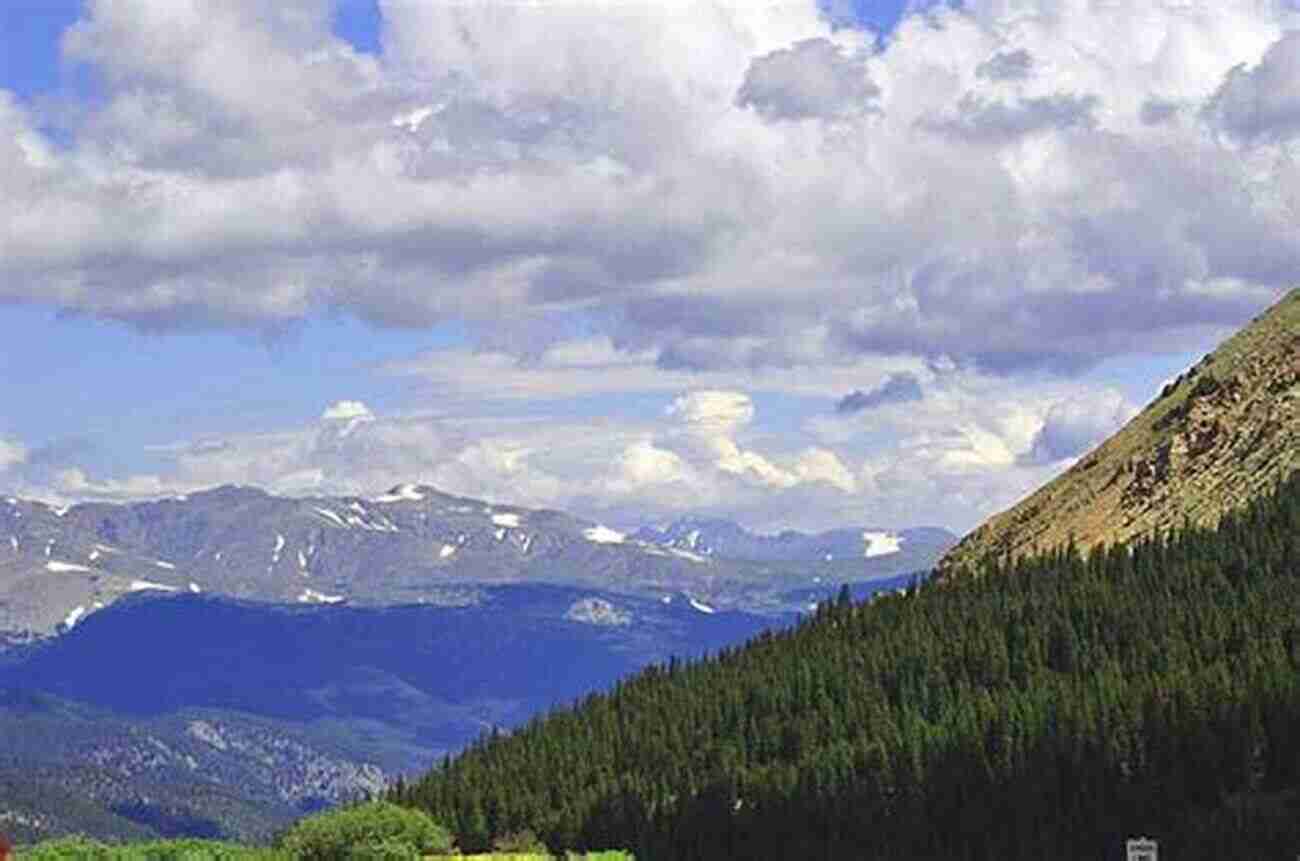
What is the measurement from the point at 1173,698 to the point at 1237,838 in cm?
2899

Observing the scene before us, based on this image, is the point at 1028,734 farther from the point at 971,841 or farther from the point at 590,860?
the point at 590,860

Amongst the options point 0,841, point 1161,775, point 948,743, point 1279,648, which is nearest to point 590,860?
point 948,743

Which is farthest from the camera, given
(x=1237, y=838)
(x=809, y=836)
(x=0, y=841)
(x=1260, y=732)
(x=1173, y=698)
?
(x=809, y=836)

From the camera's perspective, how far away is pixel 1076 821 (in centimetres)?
17288

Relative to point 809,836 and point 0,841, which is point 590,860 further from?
point 0,841

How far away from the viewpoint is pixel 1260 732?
6727 inches

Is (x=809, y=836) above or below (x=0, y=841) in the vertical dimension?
above

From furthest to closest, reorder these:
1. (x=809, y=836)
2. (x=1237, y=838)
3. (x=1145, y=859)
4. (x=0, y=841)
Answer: (x=809, y=836)
(x=1237, y=838)
(x=0, y=841)
(x=1145, y=859)

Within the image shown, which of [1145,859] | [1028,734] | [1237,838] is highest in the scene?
[1028,734]

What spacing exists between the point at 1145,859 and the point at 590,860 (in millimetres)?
130309

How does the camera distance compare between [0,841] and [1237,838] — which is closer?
[0,841]

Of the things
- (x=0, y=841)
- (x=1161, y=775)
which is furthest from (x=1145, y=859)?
(x=1161, y=775)

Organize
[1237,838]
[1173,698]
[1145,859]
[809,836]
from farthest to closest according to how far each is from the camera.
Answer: [809,836] < [1173,698] < [1237,838] < [1145,859]

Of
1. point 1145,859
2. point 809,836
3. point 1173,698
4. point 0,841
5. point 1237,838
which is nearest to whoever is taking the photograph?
point 1145,859
